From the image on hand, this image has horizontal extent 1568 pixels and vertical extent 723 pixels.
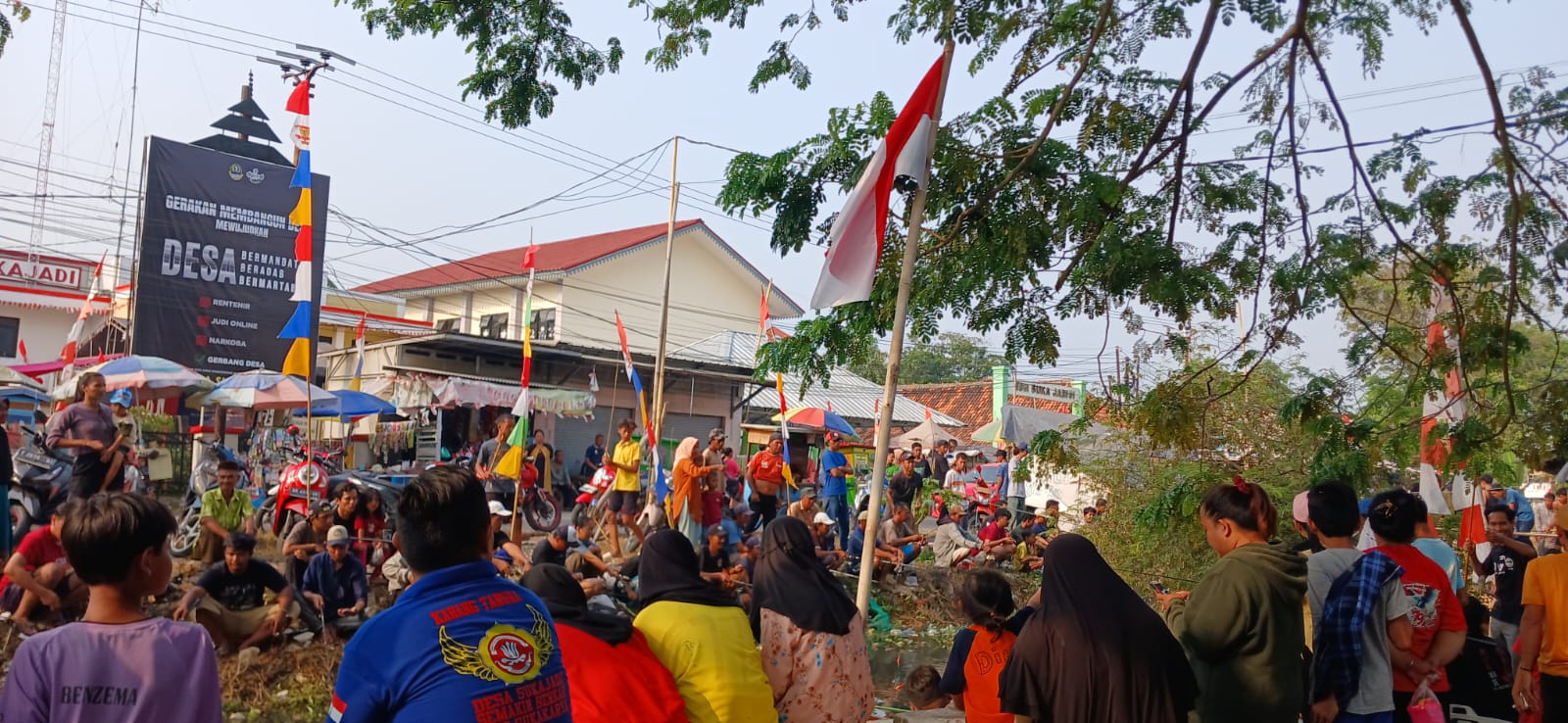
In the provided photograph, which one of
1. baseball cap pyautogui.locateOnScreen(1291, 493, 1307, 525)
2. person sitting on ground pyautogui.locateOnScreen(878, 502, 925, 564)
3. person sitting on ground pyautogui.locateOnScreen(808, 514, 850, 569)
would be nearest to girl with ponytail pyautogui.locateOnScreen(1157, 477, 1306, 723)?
baseball cap pyautogui.locateOnScreen(1291, 493, 1307, 525)

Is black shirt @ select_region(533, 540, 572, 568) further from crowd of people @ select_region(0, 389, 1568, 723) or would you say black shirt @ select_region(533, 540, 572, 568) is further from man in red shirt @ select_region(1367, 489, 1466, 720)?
man in red shirt @ select_region(1367, 489, 1466, 720)

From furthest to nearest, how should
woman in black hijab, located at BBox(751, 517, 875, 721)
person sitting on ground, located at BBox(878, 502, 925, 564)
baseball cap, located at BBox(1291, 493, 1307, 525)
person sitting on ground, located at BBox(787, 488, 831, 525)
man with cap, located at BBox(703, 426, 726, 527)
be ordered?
person sitting on ground, located at BBox(878, 502, 925, 564) < person sitting on ground, located at BBox(787, 488, 831, 525) < man with cap, located at BBox(703, 426, 726, 527) < baseball cap, located at BBox(1291, 493, 1307, 525) < woman in black hijab, located at BBox(751, 517, 875, 721)

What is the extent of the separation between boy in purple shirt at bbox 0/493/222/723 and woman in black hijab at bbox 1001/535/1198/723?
2207mm

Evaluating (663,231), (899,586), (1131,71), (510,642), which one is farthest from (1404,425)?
(663,231)

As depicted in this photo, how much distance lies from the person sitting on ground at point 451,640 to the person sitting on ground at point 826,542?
11.5 meters

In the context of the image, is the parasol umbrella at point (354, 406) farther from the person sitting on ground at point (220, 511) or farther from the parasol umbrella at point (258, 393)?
the person sitting on ground at point (220, 511)

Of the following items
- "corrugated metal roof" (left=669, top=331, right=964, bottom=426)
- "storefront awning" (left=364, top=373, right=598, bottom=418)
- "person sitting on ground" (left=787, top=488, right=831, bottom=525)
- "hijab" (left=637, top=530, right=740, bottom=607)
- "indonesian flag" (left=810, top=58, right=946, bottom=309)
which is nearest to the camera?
"hijab" (left=637, top=530, right=740, bottom=607)

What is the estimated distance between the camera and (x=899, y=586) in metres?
14.1

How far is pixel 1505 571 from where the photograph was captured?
6941 mm

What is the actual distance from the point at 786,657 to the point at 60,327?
30.7 m

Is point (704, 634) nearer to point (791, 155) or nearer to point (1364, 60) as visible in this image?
point (791, 155)

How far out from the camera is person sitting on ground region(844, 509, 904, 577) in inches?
554

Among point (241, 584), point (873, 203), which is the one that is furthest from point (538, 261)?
point (873, 203)

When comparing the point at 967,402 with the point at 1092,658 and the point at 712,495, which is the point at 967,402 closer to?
the point at 712,495
